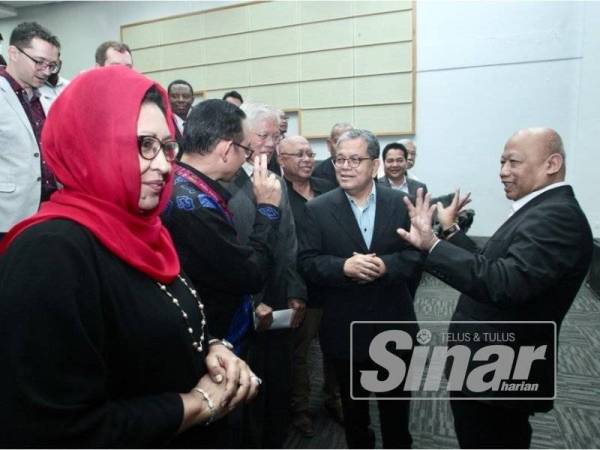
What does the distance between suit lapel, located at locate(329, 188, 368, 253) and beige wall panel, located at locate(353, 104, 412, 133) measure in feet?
11.4

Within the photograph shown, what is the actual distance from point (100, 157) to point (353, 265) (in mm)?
1113

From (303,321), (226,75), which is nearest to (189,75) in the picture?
(226,75)

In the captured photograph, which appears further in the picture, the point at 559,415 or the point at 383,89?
the point at 383,89

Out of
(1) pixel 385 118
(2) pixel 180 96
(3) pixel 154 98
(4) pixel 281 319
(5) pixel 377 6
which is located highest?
(5) pixel 377 6

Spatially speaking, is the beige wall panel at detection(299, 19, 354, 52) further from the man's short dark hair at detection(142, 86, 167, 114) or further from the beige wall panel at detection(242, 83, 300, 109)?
the man's short dark hair at detection(142, 86, 167, 114)

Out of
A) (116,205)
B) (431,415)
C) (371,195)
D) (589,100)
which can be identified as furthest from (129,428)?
(589,100)

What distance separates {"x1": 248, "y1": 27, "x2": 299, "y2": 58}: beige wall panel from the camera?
529cm

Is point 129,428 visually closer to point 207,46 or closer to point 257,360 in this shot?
point 257,360

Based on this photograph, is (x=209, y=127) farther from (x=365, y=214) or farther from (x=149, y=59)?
(x=149, y=59)

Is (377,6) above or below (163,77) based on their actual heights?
above

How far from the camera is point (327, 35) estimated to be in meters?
5.14

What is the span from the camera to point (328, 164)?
10.3 feet

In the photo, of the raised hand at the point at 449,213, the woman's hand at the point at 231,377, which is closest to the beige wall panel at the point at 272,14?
the raised hand at the point at 449,213

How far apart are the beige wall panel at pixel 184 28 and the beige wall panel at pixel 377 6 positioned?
6.59ft
